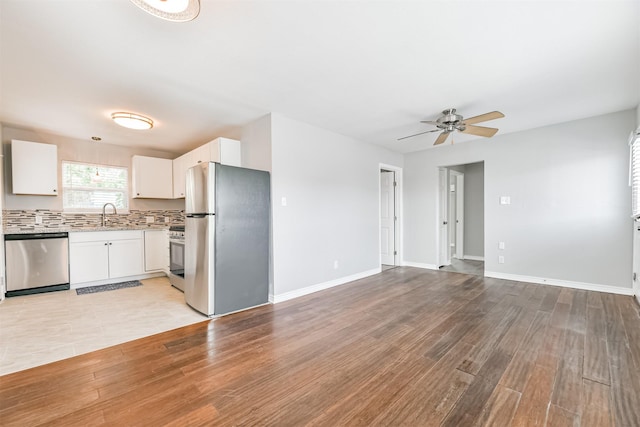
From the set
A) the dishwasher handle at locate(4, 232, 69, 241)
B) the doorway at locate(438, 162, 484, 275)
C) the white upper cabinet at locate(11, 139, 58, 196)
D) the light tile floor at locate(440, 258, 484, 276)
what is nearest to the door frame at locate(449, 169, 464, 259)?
the doorway at locate(438, 162, 484, 275)

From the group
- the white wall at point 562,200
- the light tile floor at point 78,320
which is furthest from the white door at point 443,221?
the light tile floor at point 78,320

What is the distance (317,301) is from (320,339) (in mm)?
1036

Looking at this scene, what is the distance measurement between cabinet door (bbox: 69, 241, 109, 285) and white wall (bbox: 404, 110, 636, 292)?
20.6 ft

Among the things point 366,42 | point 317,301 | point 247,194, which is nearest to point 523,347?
point 317,301

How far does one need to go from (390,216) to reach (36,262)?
596cm

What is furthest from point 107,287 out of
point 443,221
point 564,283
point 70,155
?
point 564,283

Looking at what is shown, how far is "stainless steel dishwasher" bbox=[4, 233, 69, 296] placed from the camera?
366 centimetres

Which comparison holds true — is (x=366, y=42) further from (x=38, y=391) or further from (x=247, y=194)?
(x=38, y=391)

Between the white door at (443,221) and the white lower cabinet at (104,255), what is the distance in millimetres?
5672

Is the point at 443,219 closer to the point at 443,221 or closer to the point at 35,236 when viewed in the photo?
the point at 443,221

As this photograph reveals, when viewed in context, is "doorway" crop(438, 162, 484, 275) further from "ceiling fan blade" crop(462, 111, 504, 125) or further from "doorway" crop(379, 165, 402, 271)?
"ceiling fan blade" crop(462, 111, 504, 125)

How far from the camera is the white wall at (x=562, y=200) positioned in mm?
3586

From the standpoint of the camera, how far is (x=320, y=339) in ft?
7.84

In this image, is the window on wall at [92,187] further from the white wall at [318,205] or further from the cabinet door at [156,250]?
the white wall at [318,205]
